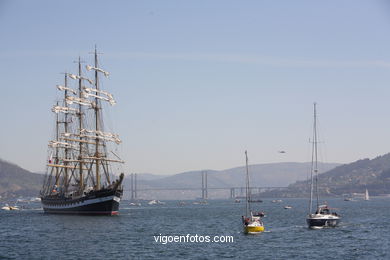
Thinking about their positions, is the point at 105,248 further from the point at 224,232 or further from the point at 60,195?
the point at 60,195

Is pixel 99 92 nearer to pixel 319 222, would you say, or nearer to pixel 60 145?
pixel 60 145

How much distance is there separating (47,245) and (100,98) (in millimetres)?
74140

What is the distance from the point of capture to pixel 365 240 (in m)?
70.7

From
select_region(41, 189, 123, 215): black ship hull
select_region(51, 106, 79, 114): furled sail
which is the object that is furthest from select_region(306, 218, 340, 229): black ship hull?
select_region(51, 106, 79, 114): furled sail

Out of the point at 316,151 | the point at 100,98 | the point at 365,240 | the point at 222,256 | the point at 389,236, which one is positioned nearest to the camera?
the point at 222,256

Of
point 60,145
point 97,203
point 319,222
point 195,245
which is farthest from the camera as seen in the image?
point 60,145

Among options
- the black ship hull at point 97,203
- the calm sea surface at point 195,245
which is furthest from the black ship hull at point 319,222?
the black ship hull at point 97,203

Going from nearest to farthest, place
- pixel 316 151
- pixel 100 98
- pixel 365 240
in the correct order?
pixel 365 240
pixel 316 151
pixel 100 98

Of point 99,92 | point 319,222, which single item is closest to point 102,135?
point 99,92

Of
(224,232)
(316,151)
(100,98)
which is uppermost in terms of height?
(100,98)

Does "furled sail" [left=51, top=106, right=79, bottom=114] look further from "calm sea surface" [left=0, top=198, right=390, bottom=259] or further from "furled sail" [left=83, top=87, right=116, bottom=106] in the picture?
"calm sea surface" [left=0, top=198, right=390, bottom=259]

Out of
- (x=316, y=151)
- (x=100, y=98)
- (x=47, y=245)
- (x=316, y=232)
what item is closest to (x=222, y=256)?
(x=47, y=245)

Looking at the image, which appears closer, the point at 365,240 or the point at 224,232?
the point at 365,240

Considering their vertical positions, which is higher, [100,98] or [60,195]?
[100,98]
